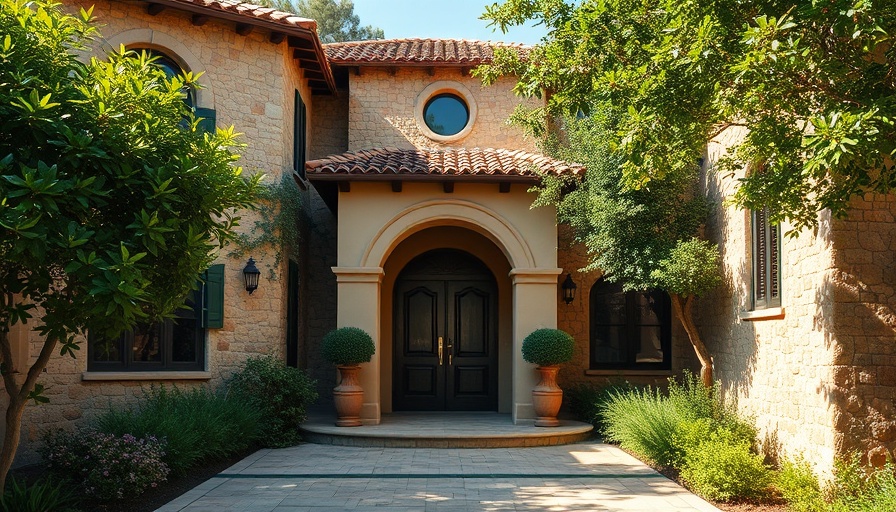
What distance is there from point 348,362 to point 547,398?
3.13 meters

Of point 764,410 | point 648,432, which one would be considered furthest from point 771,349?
point 648,432

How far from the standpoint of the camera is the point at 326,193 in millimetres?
13703

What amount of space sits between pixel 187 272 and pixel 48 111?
1.76 m

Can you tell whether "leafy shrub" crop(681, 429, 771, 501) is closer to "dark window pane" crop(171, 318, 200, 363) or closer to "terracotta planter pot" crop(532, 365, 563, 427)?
"terracotta planter pot" crop(532, 365, 563, 427)

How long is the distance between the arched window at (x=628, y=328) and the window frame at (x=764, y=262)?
4.39 meters

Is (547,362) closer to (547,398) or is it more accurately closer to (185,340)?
(547,398)

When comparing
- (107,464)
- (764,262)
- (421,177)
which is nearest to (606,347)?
(421,177)

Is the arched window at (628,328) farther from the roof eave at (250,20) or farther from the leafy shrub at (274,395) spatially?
the roof eave at (250,20)

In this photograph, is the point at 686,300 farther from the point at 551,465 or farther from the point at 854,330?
the point at 854,330

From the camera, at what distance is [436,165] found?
13.2 metres

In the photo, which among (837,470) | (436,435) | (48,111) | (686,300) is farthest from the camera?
(686,300)

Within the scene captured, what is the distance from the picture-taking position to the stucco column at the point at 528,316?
43.0ft

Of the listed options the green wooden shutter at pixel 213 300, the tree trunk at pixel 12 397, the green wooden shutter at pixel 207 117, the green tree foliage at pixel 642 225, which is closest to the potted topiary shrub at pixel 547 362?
the green tree foliage at pixel 642 225

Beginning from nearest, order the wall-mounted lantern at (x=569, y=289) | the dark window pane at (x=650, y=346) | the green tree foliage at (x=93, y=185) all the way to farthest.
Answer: the green tree foliage at (x=93, y=185)
the wall-mounted lantern at (x=569, y=289)
the dark window pane at (x=650, y=346)
